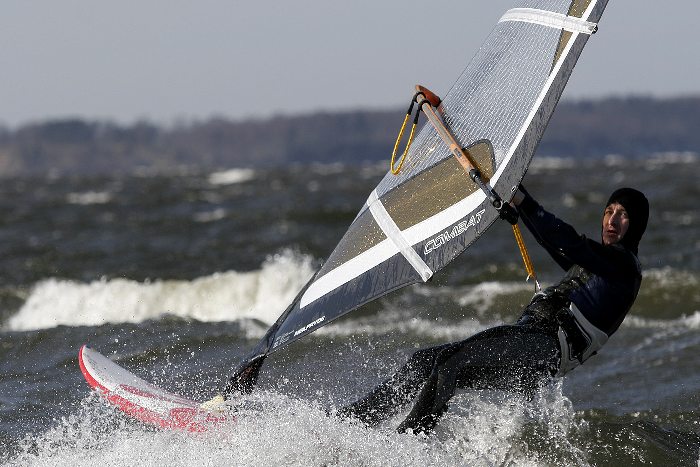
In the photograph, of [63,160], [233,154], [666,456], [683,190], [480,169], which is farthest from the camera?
[233,154]

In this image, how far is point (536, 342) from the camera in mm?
4992

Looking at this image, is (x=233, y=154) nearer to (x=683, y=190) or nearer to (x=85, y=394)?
(x=683, y=190)

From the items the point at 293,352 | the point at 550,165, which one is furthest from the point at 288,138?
the point at 293,352

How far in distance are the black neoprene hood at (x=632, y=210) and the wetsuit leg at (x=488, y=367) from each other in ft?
1.92

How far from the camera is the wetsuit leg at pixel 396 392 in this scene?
496 cm

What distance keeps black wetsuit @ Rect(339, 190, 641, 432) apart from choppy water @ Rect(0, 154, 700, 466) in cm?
18

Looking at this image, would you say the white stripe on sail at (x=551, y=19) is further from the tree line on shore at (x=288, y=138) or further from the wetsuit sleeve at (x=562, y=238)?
the tree line on shore at (x=288, y=138)

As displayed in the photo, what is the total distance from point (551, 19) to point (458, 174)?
805 mm

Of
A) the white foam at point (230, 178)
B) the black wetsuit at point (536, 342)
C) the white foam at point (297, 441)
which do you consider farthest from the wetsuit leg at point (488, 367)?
the white foam at point (230, 178)

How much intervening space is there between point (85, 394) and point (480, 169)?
2.97 meters

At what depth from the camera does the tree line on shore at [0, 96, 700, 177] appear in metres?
149

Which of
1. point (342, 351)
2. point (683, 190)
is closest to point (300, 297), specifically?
point (342, 351)

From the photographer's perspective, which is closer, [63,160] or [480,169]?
[480,169]

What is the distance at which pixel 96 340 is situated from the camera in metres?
8.20
